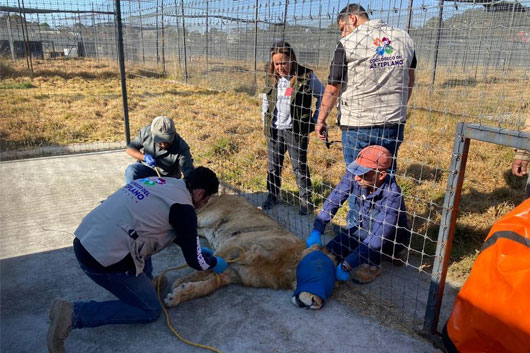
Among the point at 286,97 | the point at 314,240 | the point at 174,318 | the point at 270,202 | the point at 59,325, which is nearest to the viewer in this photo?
the point at 59,325

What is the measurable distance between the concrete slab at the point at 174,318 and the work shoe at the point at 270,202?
51.4 inches

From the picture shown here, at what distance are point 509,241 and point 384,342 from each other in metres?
1.01

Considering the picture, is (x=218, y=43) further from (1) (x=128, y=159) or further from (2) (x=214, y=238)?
(2) (x=214, y=238)

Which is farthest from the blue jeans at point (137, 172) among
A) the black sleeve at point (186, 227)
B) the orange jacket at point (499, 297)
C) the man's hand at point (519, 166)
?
the man's hand at point (519, 166)

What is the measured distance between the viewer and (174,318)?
2811mm

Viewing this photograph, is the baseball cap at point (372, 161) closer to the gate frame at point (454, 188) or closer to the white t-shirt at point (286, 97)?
the gate frame at point (454, 188)

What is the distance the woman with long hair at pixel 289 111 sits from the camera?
13.7 feet

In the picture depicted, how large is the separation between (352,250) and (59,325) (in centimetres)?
221

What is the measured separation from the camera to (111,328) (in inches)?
Result: 105

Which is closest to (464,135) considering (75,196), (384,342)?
(384,342)

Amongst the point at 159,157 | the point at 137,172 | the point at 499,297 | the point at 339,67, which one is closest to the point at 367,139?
the point at 339,67

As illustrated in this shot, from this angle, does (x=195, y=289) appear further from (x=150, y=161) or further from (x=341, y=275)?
(x=150, y=161)

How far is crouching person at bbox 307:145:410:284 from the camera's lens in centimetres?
312

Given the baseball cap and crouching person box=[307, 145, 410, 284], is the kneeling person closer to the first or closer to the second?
crouching person box=[307, 145, 410, 284]
